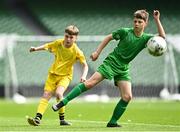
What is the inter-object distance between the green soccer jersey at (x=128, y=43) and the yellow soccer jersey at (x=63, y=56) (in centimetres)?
123

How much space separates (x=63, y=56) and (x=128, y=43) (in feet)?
5.46

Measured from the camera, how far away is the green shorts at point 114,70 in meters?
12.6

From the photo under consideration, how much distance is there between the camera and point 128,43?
41.7 feet

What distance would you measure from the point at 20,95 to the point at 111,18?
710cm

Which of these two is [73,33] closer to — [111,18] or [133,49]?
[133,49]

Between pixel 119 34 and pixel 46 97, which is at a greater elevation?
pixel 119 34

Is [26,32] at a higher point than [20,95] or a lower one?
higher

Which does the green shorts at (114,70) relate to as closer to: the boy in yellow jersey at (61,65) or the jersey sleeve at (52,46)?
the boy in yellow jersey at (61,65)

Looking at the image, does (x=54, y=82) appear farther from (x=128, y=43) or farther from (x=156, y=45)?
(x=156, y=45)

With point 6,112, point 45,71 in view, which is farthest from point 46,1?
point 6,112

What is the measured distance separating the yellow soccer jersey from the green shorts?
1131 mm

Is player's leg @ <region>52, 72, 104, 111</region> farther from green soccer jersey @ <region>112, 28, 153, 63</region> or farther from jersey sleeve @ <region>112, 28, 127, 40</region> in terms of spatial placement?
jersey sleeve @ <region>112, 28, 127, 40</region>

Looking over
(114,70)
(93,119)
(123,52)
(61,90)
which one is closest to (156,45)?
(123,52)

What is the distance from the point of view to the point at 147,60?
26.9 meters
